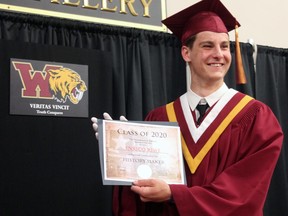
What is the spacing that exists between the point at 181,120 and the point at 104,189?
2.95ft

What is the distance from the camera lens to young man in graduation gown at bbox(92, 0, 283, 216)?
2031 millimetres

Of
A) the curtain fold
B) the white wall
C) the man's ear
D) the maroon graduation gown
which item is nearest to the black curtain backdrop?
the curtain fold

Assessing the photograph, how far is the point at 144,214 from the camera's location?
7.41ft

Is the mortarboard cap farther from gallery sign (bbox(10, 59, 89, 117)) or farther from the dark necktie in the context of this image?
gallery sign (bbox(10, 59, 89, 117))

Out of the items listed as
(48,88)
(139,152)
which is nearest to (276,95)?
(48,88)

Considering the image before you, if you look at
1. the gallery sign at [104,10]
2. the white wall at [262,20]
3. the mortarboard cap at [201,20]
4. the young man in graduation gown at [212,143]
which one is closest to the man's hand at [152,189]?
the young man in graduation gown at [212,143]

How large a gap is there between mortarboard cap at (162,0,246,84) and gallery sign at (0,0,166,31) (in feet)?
2.81

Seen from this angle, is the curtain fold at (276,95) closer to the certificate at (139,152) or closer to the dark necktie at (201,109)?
the dark necktie at (201,109)

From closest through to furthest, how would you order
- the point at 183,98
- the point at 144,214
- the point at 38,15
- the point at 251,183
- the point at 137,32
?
1. the point at 251,183
2. the point at 144,214
3. the point at 183,98
4. the point at 38,15
5. the point at 137,32

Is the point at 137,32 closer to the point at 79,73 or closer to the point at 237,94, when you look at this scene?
the point at 79,73

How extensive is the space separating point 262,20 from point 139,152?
2.32 m

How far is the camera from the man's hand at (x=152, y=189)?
6.56 feet

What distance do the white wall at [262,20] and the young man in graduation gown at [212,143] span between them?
1.41 m

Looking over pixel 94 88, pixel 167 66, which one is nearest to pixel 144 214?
pixel 94 88
